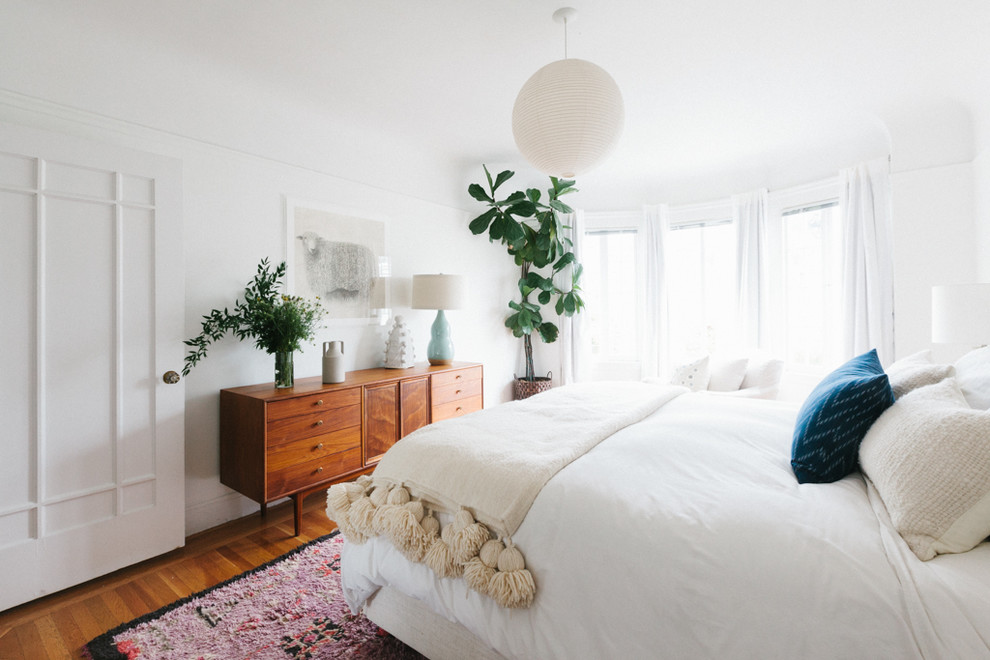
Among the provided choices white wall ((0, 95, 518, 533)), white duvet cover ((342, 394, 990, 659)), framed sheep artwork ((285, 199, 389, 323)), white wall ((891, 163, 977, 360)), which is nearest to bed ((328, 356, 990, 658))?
white duvet cover ((342, 394, 990, 659))

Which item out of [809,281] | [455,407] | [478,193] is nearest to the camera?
[455,407]

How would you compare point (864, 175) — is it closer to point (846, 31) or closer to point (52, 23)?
point (846, 31)

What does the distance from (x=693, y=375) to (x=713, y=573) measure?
2902mm

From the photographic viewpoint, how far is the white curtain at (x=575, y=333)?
475cm

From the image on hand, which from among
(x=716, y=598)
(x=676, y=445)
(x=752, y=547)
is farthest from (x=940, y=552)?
(x=676, y=445)

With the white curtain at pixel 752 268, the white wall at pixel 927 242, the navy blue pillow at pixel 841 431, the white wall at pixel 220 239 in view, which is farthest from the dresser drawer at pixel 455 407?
the white wall at pixel 927 242

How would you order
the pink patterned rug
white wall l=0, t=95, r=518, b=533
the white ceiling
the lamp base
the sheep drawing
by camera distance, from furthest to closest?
1. the lamp base
2. the sheep drawing
3. white wall l=0, t=95, r=518, b=533
4. the white ceiling
5. the pink patterned rug

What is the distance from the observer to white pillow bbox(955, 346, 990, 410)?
4.05ft

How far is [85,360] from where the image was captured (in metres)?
2.02

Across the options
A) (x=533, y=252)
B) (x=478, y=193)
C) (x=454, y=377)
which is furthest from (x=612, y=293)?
(x=454, y=377)

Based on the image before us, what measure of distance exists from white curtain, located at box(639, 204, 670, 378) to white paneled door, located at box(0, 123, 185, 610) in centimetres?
396

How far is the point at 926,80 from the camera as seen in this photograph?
8.75 feet

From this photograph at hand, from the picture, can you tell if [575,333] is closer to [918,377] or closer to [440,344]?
[440,344]

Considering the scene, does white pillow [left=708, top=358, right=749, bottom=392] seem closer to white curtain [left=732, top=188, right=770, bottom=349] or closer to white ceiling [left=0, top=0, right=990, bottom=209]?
white curtain [left=732, top=188, right=770, bottom=349]
